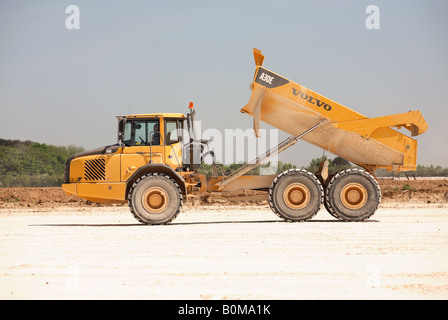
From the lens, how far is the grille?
1451cm

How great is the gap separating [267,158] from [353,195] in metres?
2.54

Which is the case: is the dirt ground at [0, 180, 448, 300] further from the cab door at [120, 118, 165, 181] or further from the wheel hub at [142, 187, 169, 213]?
the cab door at [120, 118, 165, 181]

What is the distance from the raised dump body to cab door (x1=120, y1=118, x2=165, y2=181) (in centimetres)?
250

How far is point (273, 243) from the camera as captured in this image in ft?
35.4

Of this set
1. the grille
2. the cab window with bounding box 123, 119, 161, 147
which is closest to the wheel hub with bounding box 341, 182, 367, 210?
the cab window with bounding box 123, 119, 161, 147

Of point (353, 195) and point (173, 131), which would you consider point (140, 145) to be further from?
point (353, 195)

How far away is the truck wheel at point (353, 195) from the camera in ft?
48.4

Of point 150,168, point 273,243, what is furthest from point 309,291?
point 150,168

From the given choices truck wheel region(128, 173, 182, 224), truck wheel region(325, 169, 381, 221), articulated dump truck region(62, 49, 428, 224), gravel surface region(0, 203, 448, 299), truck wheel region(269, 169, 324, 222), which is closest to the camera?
gravel surface region(0, 203, 448, 299)

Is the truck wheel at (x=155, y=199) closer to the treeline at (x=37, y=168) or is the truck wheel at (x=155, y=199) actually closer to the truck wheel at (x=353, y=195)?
→ the truck wheel at (x=353, y=195)

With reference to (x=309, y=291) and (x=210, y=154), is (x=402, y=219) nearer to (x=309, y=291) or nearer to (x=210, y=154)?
(x=210, y=154)

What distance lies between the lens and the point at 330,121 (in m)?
15.1

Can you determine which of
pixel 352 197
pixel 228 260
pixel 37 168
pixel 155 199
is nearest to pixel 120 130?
pixel 155 199

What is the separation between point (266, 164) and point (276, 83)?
94.9 inches
